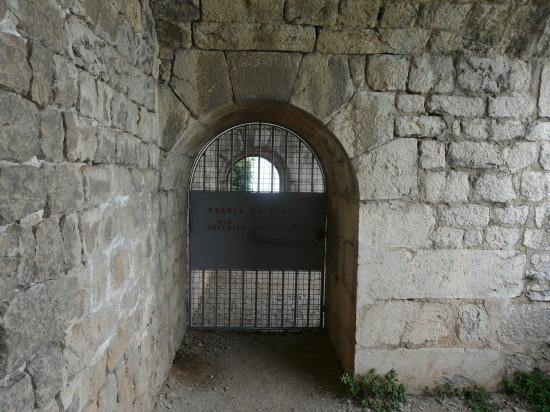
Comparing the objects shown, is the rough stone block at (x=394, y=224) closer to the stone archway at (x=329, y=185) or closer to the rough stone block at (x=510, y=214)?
the stone archway at (x=329, y=185)

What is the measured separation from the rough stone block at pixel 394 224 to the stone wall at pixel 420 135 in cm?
1

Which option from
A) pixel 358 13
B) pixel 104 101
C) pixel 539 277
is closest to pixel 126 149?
pixel 104 101

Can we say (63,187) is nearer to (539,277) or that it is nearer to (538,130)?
(538,130)

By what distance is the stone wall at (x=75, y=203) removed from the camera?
3.91 ft

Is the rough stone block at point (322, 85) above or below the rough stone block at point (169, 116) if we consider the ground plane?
above

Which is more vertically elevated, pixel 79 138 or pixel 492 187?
pixel 79 138

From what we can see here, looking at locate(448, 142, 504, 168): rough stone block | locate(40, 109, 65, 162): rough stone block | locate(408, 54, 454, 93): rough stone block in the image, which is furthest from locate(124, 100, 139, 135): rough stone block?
locate(448, 142, 504, 168): rough stone block

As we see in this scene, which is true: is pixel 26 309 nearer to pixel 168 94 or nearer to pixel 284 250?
pixel 168 94

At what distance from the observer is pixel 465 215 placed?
9.80ft

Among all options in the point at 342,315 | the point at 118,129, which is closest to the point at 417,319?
the point at 342,315

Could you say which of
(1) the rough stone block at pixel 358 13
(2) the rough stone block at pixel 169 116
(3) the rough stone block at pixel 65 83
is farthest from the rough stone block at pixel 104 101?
(1) the rough stone block at pixel 358 13

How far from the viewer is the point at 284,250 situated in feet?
13.8

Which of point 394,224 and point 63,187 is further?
point 394,224

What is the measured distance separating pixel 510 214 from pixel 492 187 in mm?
257
